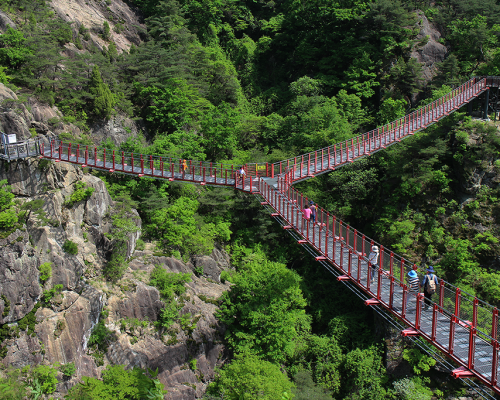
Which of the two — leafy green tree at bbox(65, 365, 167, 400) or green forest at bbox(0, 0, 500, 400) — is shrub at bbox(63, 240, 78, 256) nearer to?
green forest at bbox(0, 0, 500, 400)

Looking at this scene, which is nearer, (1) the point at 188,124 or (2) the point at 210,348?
(2) the point at 210,348

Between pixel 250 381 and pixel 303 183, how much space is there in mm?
15487

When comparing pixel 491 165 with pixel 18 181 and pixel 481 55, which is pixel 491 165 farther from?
pixel 18 181

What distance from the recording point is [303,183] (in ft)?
113

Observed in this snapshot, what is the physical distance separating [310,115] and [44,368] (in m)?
25.4

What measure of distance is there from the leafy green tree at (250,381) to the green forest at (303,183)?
0.08 m

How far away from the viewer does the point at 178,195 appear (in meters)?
32.2

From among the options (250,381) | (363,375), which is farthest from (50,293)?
(363,375)

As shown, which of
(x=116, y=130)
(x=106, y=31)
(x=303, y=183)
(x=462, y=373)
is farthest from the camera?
(x=106, y=31)

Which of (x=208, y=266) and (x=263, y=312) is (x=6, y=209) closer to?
(x=208, y=266)

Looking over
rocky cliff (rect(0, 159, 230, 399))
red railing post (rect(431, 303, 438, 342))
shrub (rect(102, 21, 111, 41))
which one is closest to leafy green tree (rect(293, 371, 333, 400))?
rocky cliff (rect(0, 159, 230, 399))

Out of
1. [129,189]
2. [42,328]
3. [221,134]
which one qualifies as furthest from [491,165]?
[42,328]

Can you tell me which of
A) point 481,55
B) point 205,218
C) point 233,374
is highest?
point 481,55

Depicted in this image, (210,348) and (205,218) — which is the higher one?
(205,218)
